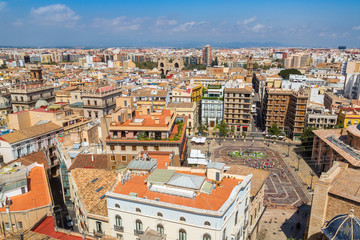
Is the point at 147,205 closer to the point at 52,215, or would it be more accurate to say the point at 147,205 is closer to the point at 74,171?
the point at 52,215

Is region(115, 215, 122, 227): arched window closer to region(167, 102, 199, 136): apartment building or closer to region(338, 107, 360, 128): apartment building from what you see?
region(167, 102, 199, 136): apartment building

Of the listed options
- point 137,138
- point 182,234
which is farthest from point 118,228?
point 137,138

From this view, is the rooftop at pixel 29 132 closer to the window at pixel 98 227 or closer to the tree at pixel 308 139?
the window at pixel 98 227

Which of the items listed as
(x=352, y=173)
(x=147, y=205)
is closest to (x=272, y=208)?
(x=352, y=173)

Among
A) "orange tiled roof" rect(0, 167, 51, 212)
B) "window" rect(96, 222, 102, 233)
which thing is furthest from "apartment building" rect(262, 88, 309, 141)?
"orange tiled roof" rect(0, 167, 51, 212)

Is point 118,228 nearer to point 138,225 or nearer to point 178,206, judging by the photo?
point 138,225
